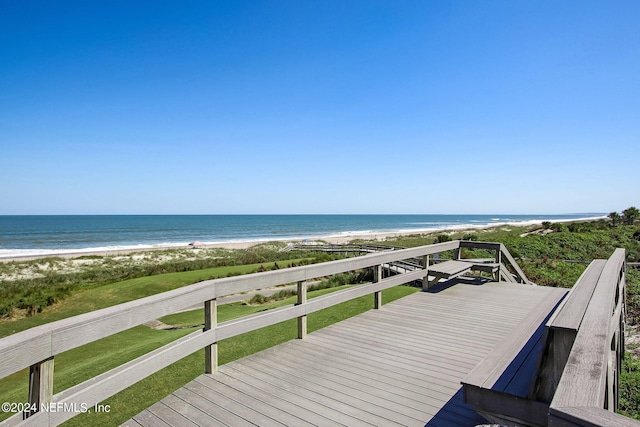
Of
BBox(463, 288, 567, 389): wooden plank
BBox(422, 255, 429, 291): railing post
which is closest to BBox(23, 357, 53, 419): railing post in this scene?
BBox(463, 288, 567, 389): wooden plank

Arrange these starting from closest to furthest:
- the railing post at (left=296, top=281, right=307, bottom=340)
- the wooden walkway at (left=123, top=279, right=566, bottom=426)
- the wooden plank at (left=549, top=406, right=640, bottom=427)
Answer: the wooden plank at (left=549, top=406, right=640, bottom=427)
the wooden walkway at (left=123, top=279, right=566, bottom=426)
the railing post at (left=296, top=281, right=307, bottom=340)

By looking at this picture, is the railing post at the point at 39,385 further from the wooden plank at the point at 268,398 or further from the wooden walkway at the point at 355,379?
the wooden plank at the point at 268,398

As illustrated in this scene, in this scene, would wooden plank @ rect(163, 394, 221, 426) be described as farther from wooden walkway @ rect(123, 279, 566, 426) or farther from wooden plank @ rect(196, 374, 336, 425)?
wooden plank @ rect(196, 374, 336, 425)

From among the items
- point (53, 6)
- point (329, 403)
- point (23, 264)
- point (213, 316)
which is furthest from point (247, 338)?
point (23, 264)

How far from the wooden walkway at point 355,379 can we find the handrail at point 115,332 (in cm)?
41

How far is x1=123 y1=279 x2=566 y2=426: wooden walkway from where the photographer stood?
120 inches

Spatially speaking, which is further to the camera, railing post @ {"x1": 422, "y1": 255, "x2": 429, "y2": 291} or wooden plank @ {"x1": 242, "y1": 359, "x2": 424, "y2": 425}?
railing post @ {"x1": 422, "y1": 255, "x2": 429, "y2": 291}

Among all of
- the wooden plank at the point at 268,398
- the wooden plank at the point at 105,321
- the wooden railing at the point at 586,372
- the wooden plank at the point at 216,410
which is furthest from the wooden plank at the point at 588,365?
the wooden plank at the point at 105,321

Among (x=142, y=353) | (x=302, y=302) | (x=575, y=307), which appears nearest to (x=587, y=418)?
(x=575, y=307)

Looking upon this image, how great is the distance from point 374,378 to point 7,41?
21.9 metres

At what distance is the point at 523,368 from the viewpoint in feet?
8.60

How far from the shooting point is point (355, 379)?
3791mm

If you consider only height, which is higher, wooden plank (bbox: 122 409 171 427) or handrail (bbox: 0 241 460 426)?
handrail (bbox: 0 241 460 426)

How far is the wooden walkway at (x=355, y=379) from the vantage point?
3061 millimetres
